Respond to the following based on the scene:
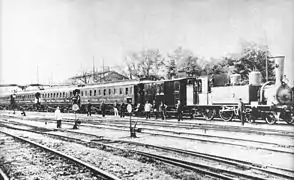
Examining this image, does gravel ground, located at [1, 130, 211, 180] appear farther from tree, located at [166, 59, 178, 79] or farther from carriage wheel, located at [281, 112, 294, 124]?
tree, located at [166, 59, 178, 79]

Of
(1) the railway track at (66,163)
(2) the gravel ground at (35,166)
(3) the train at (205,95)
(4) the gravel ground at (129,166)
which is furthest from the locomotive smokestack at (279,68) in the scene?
(2) the gravel ground at (35,166)

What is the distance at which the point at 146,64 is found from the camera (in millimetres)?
21047

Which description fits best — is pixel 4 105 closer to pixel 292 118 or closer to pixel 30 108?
pixel 30 108

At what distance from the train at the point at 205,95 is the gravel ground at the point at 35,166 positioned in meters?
7.44

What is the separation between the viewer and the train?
11.4 meters

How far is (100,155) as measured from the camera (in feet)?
21.3

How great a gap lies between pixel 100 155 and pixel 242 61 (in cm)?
1224

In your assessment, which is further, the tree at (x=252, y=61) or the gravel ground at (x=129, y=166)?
the tree at (x=252, y=61)

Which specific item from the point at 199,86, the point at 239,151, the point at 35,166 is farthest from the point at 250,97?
the point at 35,166

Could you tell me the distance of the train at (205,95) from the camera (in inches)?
448

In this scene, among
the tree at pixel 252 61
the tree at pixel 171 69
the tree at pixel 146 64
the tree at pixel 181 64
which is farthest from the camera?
the tree at pixel 181 64

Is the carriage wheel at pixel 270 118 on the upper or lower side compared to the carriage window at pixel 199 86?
lower

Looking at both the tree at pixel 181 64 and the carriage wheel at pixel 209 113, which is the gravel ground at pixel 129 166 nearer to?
the carriage wheel at pixel 209 113

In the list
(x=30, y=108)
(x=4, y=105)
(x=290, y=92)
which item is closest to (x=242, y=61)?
(x=290, y=92)
